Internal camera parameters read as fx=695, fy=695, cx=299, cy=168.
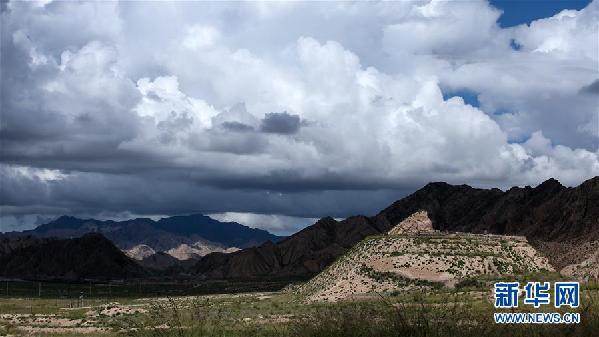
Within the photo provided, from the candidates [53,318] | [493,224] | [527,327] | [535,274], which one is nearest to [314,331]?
[527,327]

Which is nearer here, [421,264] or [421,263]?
[421,264]

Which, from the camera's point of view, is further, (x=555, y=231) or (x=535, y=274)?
(x=555, y=231)

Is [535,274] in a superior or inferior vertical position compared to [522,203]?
inferior

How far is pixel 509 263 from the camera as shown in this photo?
8956 centimetres

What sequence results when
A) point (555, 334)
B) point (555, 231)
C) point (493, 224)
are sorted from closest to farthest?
point (555, 334), point (555, 231), point (493, 224)

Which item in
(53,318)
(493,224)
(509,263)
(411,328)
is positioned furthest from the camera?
(493,224)

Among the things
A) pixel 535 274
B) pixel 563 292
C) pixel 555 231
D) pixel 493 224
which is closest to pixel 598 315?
pixel 563 292

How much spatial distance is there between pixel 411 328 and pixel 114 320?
60081mm

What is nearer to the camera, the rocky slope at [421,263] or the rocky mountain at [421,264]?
the rocky mountain at [421,264]

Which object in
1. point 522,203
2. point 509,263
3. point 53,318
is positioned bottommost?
point 53,318

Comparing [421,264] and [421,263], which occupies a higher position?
[421,263]

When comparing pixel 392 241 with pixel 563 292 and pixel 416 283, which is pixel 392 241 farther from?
pixel 563 292

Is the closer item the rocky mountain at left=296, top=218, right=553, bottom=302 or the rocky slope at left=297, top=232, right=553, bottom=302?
the rocky mountain at left=296, top=218, right=553, bottom=302

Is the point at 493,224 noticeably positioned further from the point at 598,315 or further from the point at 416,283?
the point at 598,315
